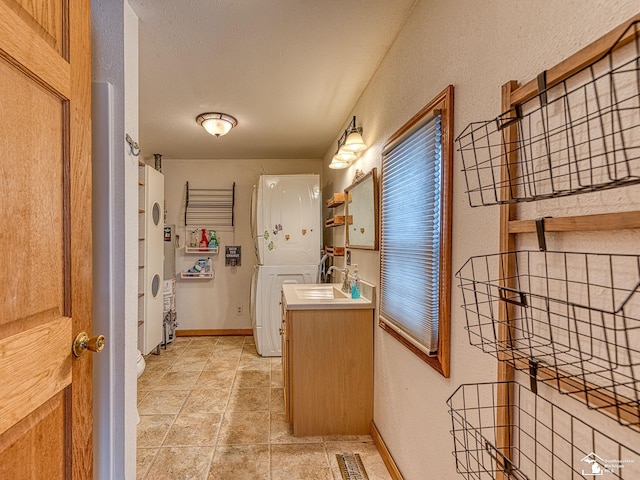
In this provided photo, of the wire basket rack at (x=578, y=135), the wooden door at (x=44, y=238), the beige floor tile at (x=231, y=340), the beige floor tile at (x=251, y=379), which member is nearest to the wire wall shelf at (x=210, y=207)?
the beige floor tile at (x=231, y=340)

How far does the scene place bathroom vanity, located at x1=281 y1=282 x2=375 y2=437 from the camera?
213 cm

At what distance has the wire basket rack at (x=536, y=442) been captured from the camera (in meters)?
0.64

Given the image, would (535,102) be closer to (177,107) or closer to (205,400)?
(177,107)

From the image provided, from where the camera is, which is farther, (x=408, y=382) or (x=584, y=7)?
(x=408, y=382)

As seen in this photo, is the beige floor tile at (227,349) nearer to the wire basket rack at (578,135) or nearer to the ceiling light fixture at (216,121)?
the ceiling light fixture at (216,121)

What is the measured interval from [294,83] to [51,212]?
180cm

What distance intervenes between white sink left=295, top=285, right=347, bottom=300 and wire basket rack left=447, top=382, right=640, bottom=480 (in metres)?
1.56

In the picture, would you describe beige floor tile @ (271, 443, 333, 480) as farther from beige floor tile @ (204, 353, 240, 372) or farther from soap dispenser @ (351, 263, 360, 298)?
beige floor tile @ (204, 353, 240, 372)

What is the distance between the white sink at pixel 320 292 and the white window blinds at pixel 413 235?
79 centimetres

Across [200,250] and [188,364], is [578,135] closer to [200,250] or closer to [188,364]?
[188,364]

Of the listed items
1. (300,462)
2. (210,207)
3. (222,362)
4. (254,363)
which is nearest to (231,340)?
(222,362)

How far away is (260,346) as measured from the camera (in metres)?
3.70

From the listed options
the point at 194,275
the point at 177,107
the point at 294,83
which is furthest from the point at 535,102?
the point at 194,275

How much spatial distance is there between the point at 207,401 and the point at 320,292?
4.17 feet
